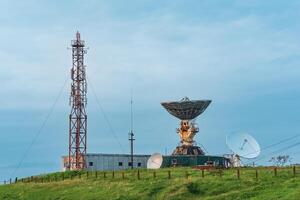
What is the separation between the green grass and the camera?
53156 millimetres

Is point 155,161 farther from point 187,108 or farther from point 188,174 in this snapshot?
point 188,174

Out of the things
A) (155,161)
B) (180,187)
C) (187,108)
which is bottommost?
(180,187)

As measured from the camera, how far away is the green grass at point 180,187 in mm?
53156

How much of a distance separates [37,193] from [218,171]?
18583 millimetres

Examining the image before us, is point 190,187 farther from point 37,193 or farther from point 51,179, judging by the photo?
point 51,179

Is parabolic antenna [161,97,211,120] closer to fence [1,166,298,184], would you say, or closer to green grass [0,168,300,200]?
fence [1,166,298,184]

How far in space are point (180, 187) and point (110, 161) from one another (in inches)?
2180

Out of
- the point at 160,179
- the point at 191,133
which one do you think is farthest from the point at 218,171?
the point at 191,133

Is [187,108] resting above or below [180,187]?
above

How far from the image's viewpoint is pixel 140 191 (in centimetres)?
5944

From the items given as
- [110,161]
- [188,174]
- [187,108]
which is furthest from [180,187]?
[110,161]

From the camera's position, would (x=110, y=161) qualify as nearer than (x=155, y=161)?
No

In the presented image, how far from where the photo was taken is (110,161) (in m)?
113

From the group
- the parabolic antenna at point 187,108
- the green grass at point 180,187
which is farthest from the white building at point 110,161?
the green grass at point 180,187
